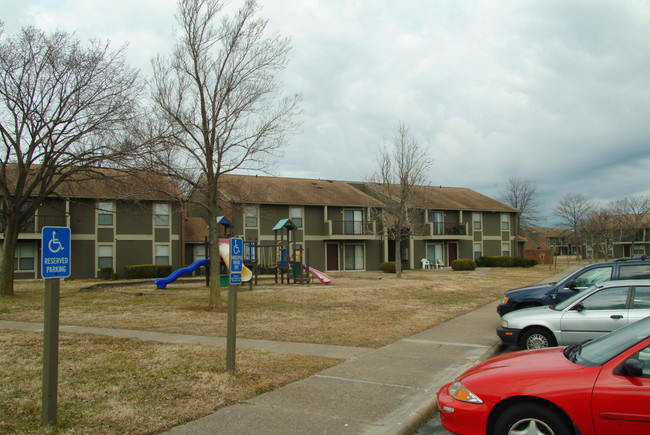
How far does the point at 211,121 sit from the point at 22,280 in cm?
2315

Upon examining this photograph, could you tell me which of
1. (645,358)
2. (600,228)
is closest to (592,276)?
(645,358)

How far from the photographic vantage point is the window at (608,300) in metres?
8.28

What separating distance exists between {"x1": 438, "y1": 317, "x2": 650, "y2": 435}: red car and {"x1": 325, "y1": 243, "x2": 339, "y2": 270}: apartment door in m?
34.0

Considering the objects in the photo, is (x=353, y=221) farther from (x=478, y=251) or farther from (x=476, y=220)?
(x=478, y=251)

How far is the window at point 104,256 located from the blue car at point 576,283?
27385 mm

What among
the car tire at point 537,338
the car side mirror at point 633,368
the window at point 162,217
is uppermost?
the window at point 162,217

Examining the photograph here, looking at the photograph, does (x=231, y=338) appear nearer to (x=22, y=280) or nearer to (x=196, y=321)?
(x=196, y=321)

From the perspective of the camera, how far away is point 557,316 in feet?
28.2

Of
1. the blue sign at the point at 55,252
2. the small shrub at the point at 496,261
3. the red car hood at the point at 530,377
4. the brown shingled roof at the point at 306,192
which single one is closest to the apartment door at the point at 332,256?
the brown shingled roof at the point at 306,192

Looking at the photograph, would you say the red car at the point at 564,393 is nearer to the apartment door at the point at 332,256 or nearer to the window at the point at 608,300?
the window at the point at 608,300

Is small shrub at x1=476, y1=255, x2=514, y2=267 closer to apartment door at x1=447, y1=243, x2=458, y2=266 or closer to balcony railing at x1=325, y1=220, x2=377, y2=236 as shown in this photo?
apartment door at x1=447, y1=243, x2=458, y2=266

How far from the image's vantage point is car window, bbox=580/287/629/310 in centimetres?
828

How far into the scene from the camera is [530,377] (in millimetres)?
4379

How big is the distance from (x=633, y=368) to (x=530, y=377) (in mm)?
787
